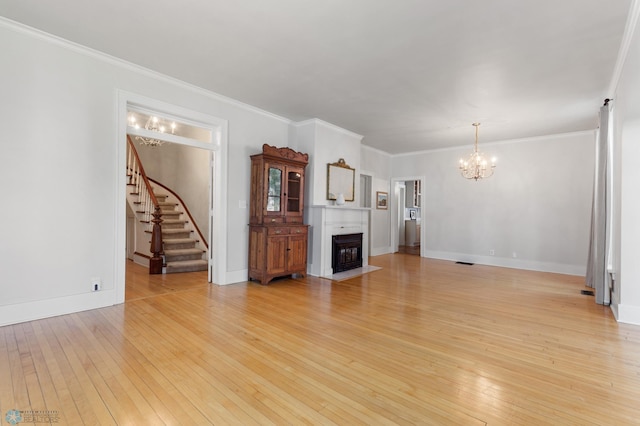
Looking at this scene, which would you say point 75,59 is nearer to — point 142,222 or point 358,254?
point 142,222

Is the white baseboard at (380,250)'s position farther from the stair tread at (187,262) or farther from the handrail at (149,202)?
the handrail at (149,202)

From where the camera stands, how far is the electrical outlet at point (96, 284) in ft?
11.6

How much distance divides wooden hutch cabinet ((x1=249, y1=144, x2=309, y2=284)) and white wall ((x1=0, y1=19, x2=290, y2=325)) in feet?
6.20

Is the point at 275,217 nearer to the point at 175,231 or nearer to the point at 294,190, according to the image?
the point at 294,190

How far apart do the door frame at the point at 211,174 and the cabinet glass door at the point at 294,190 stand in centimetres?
109

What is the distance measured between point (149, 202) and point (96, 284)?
11.3ft

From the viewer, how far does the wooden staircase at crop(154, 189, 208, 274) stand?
596cm

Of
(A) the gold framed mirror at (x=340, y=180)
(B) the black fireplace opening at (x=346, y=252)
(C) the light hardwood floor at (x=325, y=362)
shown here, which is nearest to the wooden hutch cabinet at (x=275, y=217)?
(B) the black fireplace opening at (x=346, y=252)

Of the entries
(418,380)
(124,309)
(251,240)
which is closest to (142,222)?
(251,240)

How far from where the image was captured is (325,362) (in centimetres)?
238

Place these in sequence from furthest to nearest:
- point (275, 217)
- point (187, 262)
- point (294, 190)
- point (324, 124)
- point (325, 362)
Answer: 1. point (187, 262)
2. point (324, 124)
3. point (294, 190)
4. point (275, 217)
5. point (325, 362)

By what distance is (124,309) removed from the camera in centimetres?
354

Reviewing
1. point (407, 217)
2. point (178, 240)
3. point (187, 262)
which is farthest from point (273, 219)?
point (407, 217)

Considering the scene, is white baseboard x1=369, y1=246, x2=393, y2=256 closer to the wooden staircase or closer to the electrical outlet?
the wooden staircase
